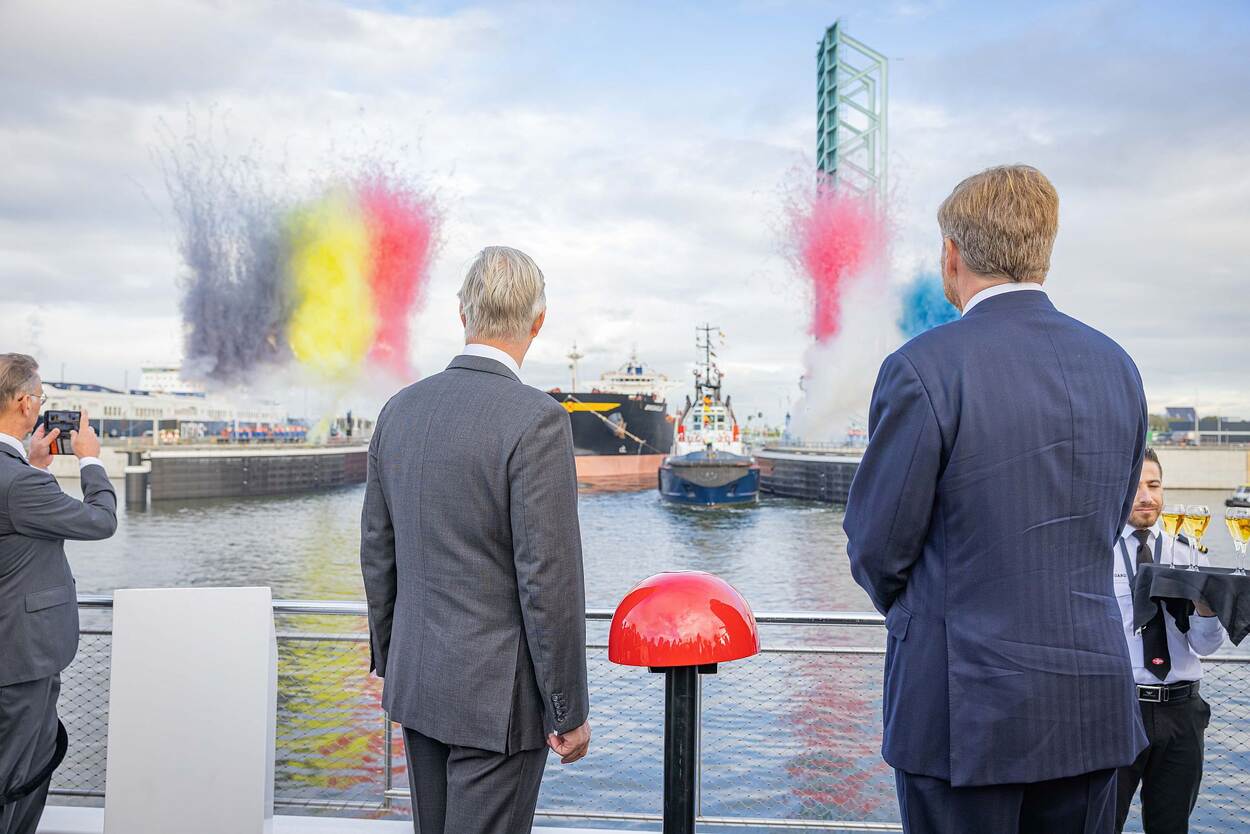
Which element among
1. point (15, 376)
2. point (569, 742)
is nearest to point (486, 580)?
point (569, 742)

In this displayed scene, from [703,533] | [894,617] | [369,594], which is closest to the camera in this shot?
[894,617]

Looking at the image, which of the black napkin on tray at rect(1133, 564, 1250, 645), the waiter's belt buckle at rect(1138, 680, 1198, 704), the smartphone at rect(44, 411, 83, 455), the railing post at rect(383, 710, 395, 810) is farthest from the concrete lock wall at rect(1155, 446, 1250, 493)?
the smartphone at rect(44, 411, 83, 455)

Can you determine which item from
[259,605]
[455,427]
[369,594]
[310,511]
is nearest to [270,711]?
[259,605]

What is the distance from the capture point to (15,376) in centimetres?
237

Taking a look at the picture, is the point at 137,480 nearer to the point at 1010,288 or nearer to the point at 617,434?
the point at 617,434

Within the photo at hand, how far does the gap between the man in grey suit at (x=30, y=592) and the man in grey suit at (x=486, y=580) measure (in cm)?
113

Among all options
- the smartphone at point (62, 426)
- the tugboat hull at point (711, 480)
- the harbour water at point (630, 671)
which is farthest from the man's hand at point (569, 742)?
the tugboat hull at point (711, 480)

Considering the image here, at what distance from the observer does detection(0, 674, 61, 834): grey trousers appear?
2230 millimetres

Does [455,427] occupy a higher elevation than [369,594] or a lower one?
higher

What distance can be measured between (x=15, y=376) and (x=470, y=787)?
1696 millimetres

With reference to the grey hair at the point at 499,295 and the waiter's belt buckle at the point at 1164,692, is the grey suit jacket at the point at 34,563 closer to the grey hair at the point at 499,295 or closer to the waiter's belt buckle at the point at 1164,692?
the grey hair at the point at 499,295

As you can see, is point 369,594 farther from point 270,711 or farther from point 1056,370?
point 1056,370

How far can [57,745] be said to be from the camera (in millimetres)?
2439

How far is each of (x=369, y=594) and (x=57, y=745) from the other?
1.36m
